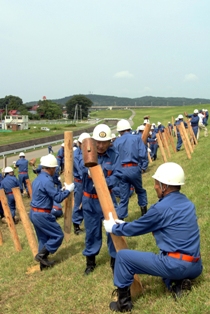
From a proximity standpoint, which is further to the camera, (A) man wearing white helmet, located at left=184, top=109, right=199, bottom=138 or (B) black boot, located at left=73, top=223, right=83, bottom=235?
(A) man wearing white helmet, located at left=184, top=109, right=199, bottom=138

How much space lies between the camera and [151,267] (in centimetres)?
429

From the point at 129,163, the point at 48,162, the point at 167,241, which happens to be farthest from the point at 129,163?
the point at 167,241

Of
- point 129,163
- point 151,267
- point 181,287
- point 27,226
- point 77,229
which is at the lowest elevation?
point 77,229

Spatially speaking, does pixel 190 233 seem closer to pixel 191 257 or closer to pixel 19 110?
pixel 191 257

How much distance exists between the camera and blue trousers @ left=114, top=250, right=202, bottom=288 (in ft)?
13.8

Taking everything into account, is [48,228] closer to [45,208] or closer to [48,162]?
[45,208]

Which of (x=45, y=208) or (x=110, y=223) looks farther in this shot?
(x=45, y=208)

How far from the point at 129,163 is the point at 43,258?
2839mm

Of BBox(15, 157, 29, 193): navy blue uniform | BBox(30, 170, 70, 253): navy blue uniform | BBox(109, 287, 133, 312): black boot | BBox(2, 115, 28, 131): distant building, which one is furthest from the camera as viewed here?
BBox(2, 115, 28, 131): distant building

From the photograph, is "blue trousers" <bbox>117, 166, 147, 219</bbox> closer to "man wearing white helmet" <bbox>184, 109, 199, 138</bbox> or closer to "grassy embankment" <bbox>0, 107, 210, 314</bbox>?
"grassy embankment" <bbox>0, 107, 210, 314</bbox>

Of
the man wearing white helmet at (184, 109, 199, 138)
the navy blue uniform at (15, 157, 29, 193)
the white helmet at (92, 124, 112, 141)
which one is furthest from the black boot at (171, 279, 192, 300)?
the man wearing white helmet at (184, 109, 199, 138)

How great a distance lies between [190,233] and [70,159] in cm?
386

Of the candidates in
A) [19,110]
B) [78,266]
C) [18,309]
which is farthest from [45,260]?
[19,110]

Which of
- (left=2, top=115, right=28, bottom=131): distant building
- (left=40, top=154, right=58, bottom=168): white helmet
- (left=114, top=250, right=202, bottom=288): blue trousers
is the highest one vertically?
(left=40, top=154, right=58, bottom=168): white helmet
